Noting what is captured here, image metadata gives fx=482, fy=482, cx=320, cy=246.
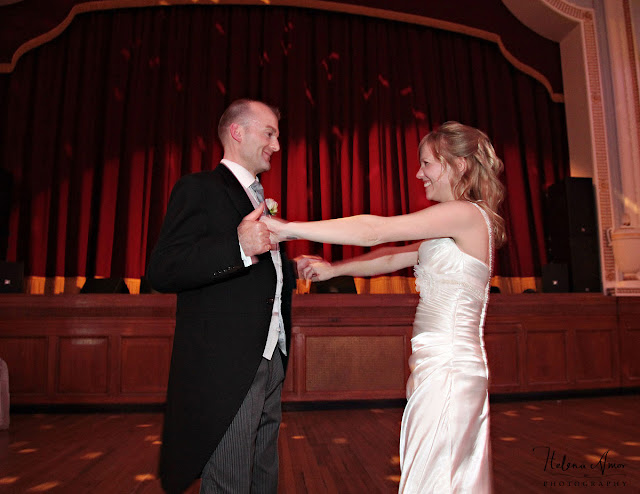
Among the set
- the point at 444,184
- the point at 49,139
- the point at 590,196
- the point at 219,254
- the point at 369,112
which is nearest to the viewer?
the point at 219,254

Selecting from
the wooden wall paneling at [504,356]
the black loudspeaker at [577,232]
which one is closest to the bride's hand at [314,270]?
the wooden wall paneling at [504,356]

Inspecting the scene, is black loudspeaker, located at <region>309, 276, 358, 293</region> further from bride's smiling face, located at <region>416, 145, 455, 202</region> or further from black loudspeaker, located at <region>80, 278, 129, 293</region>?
bride's smiling face, located at <region>416, 145, 455, 202</region>

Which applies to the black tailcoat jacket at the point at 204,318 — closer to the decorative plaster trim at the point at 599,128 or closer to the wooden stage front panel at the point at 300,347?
the wooden stage front panel at the point at 300,347

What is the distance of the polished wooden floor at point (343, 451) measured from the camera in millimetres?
2508

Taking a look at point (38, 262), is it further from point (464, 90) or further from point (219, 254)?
point (464, 90)

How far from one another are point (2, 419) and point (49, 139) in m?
4.26

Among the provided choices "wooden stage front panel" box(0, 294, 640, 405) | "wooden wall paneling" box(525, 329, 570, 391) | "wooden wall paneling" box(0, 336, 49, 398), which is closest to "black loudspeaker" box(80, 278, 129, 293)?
"wooden stage front panel" box(0, 294, 640, 405)

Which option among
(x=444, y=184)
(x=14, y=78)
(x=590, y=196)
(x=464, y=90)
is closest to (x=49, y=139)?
(x=14, y=78)

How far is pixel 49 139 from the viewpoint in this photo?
6.61 m

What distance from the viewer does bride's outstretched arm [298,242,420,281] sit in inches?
75.3

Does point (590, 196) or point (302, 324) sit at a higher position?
point (590, 196)

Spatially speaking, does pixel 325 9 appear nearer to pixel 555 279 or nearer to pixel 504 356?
pixel 555 279

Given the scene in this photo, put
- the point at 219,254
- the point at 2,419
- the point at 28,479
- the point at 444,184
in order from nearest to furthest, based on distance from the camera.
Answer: the point at 219,254 < the point at 444,184 < the point at 28,479 < the point at 2,419

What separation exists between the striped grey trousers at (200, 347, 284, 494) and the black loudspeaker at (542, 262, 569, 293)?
470 cm
